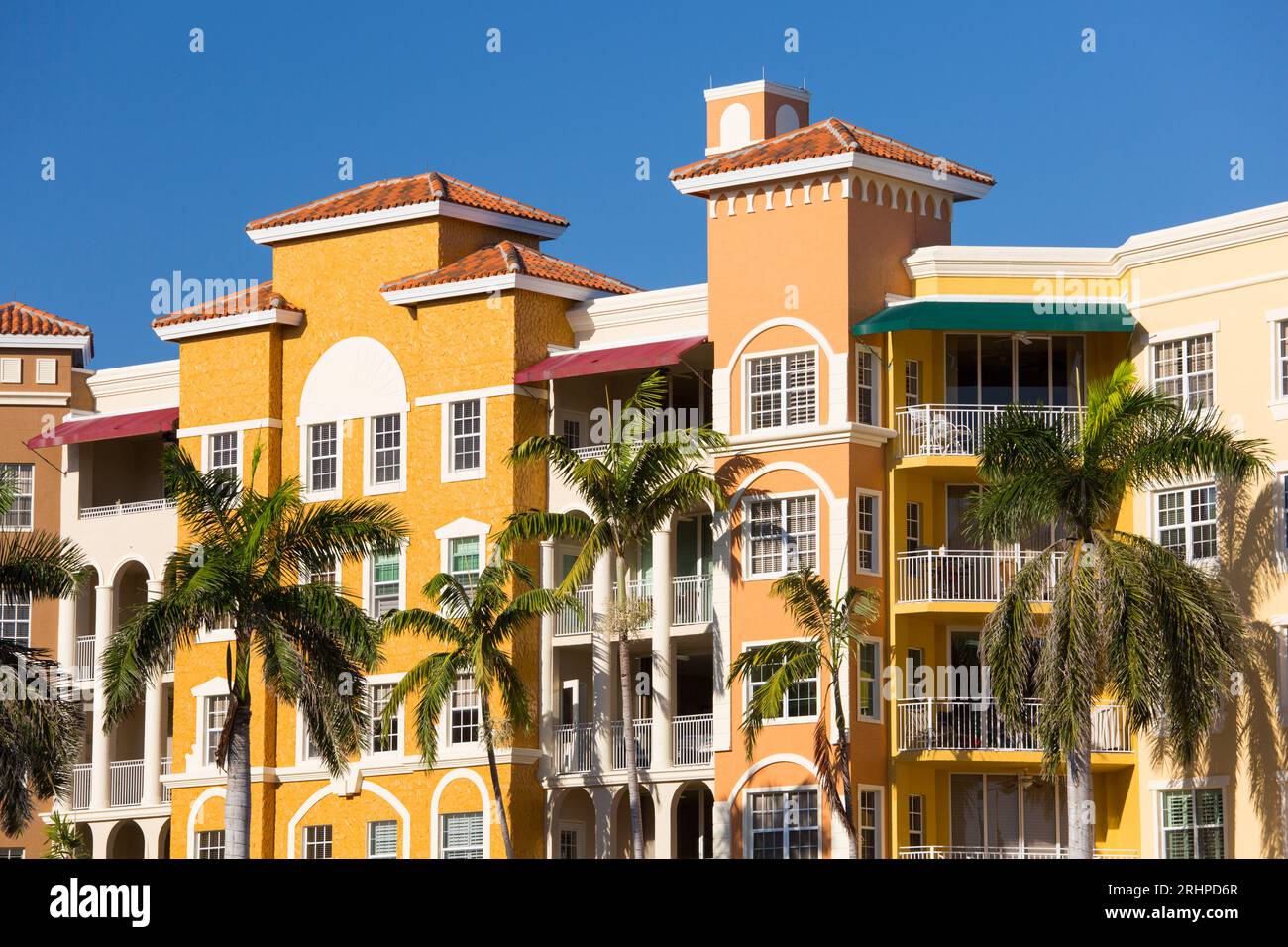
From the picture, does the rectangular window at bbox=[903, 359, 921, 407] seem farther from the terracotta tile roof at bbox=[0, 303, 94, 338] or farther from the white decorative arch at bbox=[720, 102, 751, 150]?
the terracotta tile roof at bbox=[0, 303, 94, 338]

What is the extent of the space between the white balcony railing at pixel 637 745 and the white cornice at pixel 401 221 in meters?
11.7

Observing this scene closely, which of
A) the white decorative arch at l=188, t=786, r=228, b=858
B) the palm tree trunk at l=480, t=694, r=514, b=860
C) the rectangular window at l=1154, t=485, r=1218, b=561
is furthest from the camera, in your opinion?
the white decorative arch at l=188, t=786, r=228, b=858

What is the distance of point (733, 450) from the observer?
4816 cm

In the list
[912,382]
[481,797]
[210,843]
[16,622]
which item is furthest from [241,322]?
[912,382]

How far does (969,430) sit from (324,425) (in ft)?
49.3

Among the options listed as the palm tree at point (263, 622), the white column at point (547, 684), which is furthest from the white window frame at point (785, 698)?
the palm tree at point (263, 622)

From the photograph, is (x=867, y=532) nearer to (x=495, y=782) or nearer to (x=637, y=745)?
(x=637, y=745)

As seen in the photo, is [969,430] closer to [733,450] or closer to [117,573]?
[733,450]

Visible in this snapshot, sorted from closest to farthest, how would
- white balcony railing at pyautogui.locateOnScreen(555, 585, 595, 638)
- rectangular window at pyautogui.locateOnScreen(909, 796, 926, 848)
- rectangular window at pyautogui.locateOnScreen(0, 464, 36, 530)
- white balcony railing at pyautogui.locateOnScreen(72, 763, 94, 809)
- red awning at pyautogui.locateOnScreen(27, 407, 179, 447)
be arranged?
rectangular window at pyautogui.locateOnScreen(909, 796, 926, 848), white balcony railing at pyautogui.locateOnScreen(555, 585, 595, 638), white balcony railing at pyautogui.locateOnScreen(72, 763, 94, 809), red awning at pyautogui.locateOnScreen(27, 407, 179, 447), rectangular window at pyautogui.locateOnScreen(0, 464, 36, 530)

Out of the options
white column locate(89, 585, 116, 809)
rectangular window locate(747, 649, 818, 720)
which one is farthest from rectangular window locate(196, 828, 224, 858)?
rectangular window locate(747, 649, 818, 720)

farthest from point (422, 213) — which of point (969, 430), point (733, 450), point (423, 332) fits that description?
point (969, 430)

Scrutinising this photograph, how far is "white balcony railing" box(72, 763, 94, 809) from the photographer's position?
57094 mm

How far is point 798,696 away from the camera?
46.6 m

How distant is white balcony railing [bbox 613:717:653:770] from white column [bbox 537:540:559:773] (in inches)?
60.0
